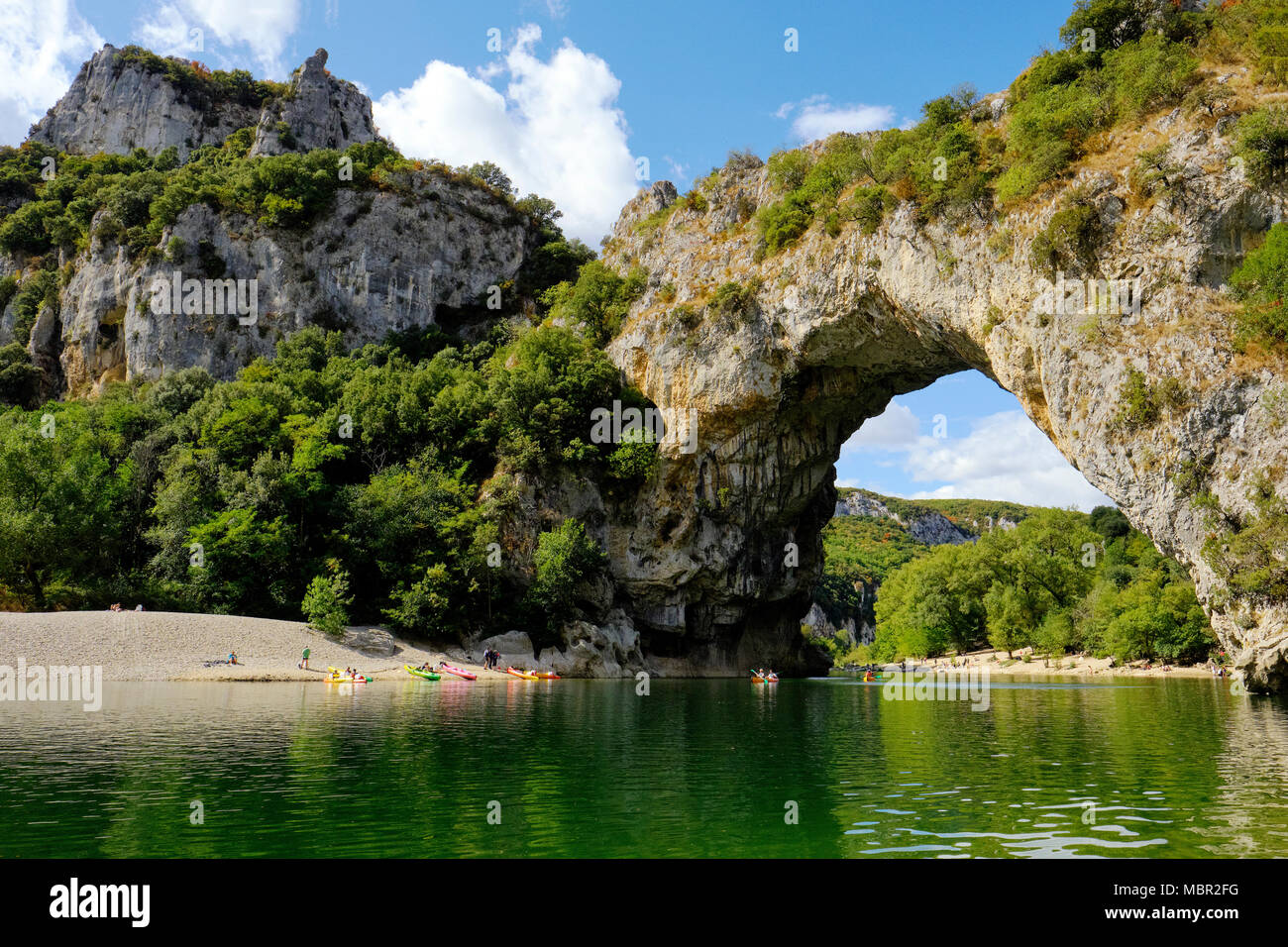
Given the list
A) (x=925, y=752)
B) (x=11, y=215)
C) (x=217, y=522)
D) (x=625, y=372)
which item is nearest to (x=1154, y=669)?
(x=625, y=372)

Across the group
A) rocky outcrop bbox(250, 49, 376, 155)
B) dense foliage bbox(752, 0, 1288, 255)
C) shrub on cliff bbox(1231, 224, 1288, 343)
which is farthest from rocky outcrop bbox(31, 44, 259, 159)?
shrub on cliff bbox(1231, 224, 1288, 343)

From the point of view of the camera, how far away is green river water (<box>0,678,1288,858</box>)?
888 centimetres

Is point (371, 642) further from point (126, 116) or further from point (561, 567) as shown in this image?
point (126, 116)

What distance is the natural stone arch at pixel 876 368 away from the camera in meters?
27.0

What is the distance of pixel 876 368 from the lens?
4556 cm

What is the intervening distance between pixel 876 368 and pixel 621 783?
37.1m

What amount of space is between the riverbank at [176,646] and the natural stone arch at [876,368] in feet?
62.7

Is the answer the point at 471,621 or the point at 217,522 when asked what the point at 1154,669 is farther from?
the point at 217,522

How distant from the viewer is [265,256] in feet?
204

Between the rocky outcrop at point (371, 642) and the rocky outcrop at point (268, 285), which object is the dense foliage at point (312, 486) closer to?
the rocky outcrop at point (371, 642)

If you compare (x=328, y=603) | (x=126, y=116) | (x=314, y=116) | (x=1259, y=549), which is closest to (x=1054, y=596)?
(x=1259, y=549)

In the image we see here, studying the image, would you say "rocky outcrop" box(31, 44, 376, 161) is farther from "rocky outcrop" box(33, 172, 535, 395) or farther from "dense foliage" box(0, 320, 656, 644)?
"dense foliage" box(0, 320, 656, 644)

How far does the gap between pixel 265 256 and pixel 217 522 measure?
2940cm

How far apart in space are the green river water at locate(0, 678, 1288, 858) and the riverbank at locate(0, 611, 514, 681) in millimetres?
9367
